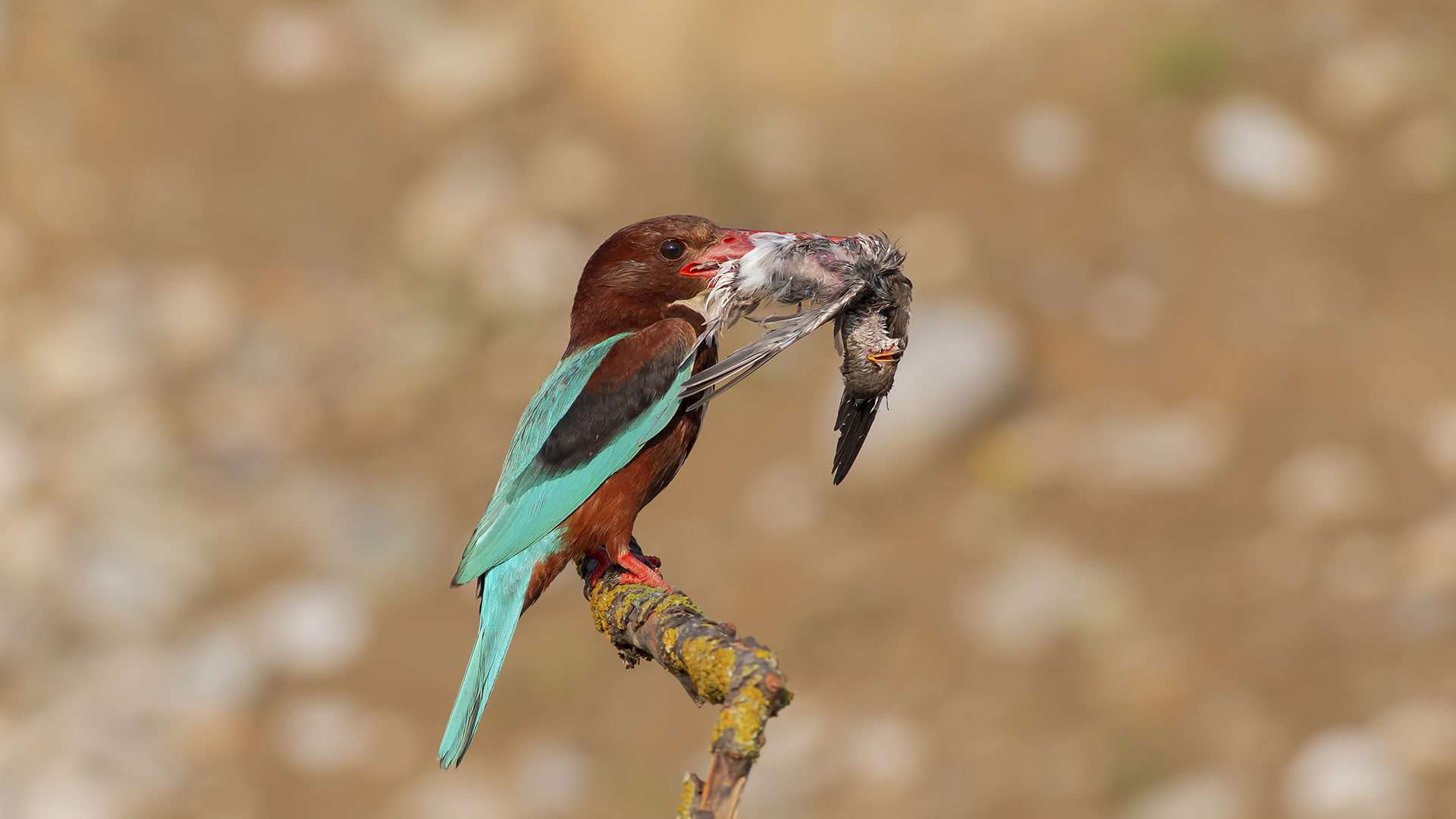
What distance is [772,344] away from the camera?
2.86 meters

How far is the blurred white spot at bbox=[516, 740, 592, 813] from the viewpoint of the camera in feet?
22.0

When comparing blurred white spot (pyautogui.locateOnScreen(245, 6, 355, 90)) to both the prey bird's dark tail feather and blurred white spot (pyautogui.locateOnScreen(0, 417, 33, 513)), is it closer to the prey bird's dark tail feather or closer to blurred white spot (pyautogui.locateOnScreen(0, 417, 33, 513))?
blurred white spot (pyautogui.locateOnScreen(0, 417, 33, 513))

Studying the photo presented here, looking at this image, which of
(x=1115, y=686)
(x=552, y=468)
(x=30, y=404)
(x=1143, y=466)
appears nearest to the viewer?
(x=552, y=468)

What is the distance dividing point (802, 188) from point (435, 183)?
239 cm

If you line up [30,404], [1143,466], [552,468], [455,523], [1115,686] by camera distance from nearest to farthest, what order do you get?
1. [552,468]
2. [1115,686]
3. [1143,466]
4. [455,523]
5. [30,404]

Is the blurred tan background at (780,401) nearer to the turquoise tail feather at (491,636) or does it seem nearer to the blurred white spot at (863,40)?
the blurred white spot at (863,40)

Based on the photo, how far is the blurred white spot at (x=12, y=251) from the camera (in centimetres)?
868

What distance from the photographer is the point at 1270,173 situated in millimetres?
7836

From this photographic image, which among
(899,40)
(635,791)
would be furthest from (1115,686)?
(899,40)

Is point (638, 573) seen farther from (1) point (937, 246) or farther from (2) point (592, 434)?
(1) point (937, 246)

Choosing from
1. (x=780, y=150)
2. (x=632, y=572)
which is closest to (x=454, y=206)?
(x=780, y=150)

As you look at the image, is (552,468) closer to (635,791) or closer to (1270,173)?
(635,791)

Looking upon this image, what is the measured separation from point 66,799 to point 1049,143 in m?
6.59

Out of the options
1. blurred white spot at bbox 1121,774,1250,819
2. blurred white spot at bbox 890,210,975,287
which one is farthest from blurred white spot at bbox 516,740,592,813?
blurred white spot at bbox 890,210,975,287
